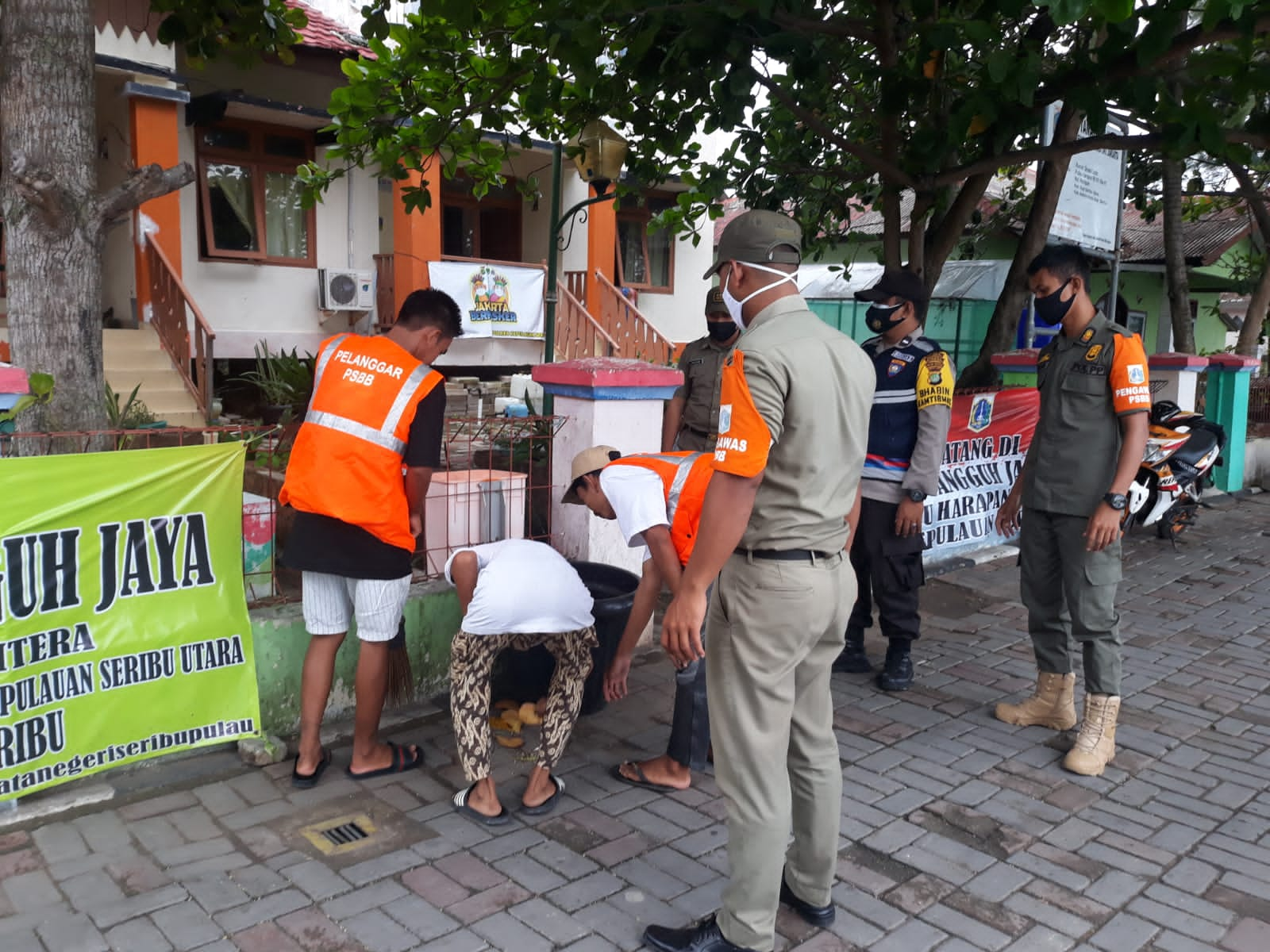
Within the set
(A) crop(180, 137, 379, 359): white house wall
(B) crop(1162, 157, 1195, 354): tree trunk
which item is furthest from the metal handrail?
(B) crop(1162, 157, 1195, 354): tree trunk

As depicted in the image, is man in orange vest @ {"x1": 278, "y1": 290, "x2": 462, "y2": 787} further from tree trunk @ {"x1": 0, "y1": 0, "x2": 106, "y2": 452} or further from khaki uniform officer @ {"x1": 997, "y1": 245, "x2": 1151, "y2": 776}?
khaki uniform officer @ {"x1": 997, "y1": 245, "x2": 1151, "y2": 776}

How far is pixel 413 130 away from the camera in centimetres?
644

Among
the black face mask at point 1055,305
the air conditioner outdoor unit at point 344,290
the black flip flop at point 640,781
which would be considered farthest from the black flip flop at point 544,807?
the air conditioner outdoor unit at point 344,290

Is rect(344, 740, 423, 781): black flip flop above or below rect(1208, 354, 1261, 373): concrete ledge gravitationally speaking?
below

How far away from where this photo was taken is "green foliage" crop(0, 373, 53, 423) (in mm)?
3342

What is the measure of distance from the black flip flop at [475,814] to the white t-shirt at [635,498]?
3.45 feet

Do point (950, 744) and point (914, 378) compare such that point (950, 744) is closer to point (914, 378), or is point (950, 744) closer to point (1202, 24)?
point (914, 378)

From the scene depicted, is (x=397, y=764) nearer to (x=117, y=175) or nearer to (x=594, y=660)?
(x=594, y=660)

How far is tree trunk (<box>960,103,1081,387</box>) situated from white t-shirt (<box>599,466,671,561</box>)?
4.85 meters

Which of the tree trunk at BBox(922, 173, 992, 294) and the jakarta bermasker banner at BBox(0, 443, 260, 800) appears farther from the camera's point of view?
the tree trunk at BBox(922, 173, 992, 294)

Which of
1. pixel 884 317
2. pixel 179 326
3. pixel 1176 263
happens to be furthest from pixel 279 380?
pixel 1176 263

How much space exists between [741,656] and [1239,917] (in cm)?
179

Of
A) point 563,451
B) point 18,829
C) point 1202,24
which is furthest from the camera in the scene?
point 563,451

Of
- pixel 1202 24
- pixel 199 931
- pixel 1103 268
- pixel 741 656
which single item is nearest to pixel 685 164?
pixel 1202 24
